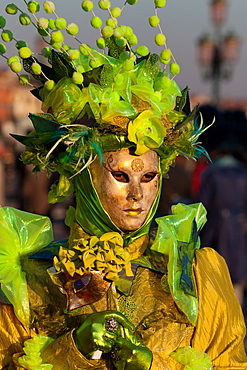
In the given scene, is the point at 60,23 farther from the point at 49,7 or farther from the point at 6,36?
the point at 6,36

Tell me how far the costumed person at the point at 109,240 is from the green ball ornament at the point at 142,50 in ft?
0.08

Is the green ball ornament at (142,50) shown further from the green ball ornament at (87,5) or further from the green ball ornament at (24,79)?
the green ball ornament at (24,79)

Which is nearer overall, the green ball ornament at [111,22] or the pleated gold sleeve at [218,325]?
the green ball ornament at [111,22]

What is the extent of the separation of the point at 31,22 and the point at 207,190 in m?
5.95

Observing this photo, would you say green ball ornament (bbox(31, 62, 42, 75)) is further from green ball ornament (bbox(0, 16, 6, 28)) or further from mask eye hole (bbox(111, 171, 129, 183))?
mask eye hole (bbox(111, 171, 129, 183))

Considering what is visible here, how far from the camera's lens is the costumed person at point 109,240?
296 centimetres

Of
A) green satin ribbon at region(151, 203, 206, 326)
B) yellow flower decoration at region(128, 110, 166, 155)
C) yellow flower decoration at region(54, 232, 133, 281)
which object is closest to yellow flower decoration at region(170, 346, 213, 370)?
green satin ribbon at region(151, 203, 206, 326)

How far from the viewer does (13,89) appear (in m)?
50.0

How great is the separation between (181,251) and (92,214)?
372 millimetres

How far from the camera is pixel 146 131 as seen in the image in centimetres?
298

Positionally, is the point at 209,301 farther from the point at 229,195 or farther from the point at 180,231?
the point at 229,195

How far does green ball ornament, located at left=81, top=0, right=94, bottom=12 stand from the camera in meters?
2.95

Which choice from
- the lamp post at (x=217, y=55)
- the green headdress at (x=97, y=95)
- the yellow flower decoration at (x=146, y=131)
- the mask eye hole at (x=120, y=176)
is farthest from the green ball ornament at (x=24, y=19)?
the lamp post at (x=217, y=55)

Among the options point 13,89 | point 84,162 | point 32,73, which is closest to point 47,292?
point 84,162
